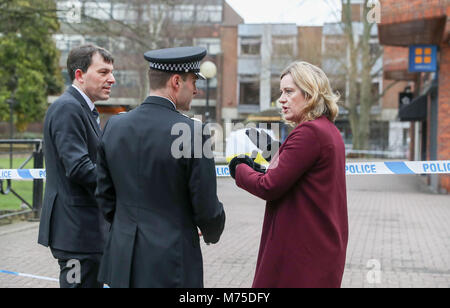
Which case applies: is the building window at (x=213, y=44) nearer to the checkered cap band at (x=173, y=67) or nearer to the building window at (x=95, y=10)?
the building window at (x=95, y=10)

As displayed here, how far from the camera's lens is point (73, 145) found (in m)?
3.18

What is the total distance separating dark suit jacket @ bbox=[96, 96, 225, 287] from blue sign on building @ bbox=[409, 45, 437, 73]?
13.3 meters

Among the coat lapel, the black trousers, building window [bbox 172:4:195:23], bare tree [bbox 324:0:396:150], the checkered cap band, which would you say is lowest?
the black trousers

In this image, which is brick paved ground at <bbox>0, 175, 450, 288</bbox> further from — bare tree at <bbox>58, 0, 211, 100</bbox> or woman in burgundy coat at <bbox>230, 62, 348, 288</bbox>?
bare tree at <bbox>58, 0, 211, 100</bbox>

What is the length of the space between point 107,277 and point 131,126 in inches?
31.1

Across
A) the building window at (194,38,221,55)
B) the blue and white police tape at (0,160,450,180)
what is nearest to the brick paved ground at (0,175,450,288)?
the blue and white police tape at (0,160,450,180)

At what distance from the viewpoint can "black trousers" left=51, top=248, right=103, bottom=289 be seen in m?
3.20

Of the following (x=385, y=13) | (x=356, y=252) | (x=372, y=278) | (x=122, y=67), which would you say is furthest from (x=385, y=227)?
(x=122, y=67)

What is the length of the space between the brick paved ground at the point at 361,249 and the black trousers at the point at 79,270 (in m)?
2.25

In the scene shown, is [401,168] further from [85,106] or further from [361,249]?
[85,106]

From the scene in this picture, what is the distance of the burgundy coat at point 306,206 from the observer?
2.72 meters

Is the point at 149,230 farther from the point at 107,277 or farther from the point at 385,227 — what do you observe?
the point at 385,227

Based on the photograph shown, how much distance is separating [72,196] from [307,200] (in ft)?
4.63

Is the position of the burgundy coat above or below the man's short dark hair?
below
